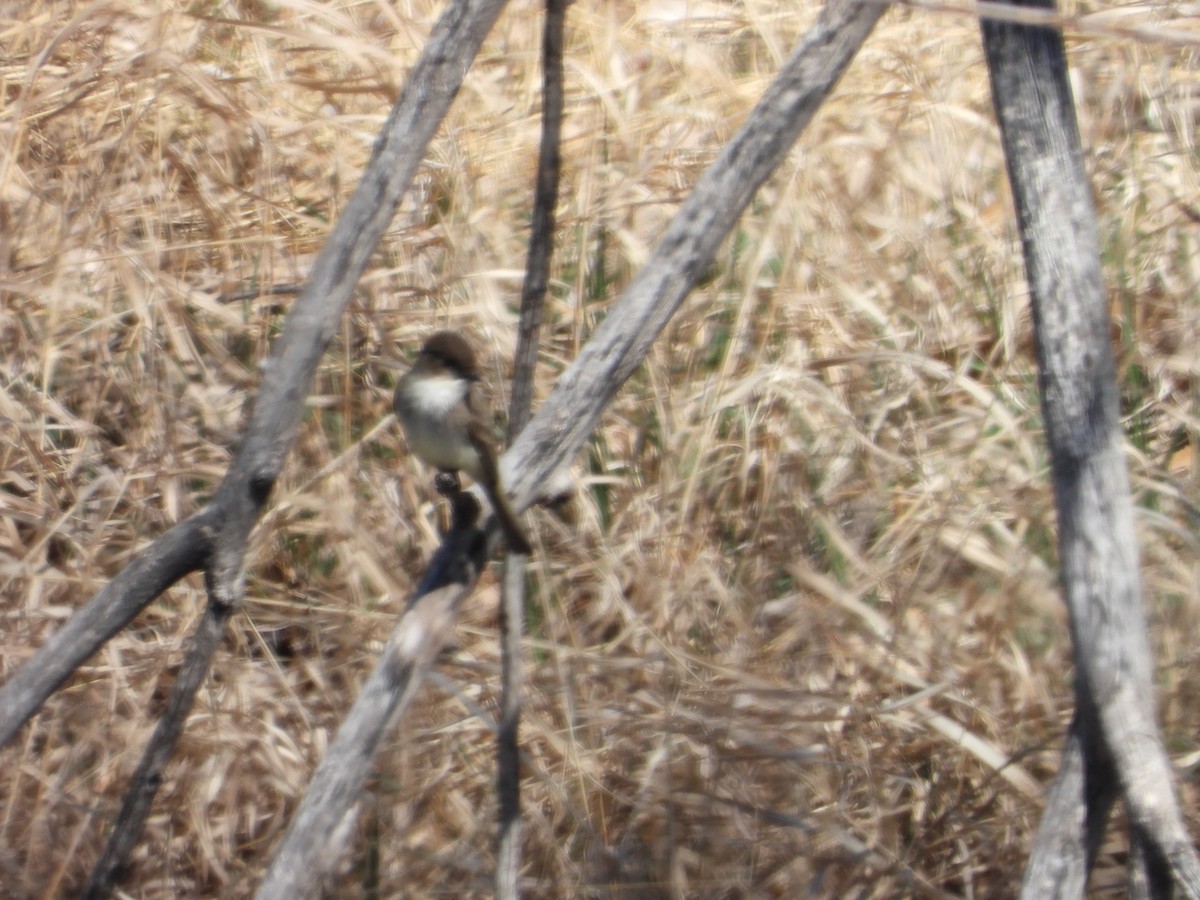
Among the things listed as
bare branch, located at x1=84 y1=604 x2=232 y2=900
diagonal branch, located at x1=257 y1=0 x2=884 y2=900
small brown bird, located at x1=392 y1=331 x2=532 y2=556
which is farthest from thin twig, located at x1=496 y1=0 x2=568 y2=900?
bare branch, located at x1=84 y1=604 x2=232 y2=900

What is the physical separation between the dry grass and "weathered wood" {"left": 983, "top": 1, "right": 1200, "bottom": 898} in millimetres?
829

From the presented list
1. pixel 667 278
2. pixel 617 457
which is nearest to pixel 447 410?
pixel 667 278

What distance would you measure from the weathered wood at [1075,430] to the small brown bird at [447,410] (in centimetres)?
92


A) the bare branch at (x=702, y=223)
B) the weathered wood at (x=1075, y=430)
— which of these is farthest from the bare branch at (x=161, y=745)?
the weathered wood at (x=1075, y=430)

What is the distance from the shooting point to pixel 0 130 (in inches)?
149

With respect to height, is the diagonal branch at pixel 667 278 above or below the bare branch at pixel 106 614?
above

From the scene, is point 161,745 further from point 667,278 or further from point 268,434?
point 667,278

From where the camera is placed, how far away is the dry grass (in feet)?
9.45

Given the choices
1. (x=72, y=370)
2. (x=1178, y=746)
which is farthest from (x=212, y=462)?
(x=1178, y=746)

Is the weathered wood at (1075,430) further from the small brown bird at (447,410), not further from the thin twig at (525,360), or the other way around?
the small brown bird at (447,410)

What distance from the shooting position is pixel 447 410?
8.02 ft

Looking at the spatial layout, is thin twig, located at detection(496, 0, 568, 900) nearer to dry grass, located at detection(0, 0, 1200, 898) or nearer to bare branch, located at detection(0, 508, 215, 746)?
dry grass, located at detection(0, 0, 1200, 898)

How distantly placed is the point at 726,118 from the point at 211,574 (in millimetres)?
2658

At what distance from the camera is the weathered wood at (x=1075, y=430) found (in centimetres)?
175
